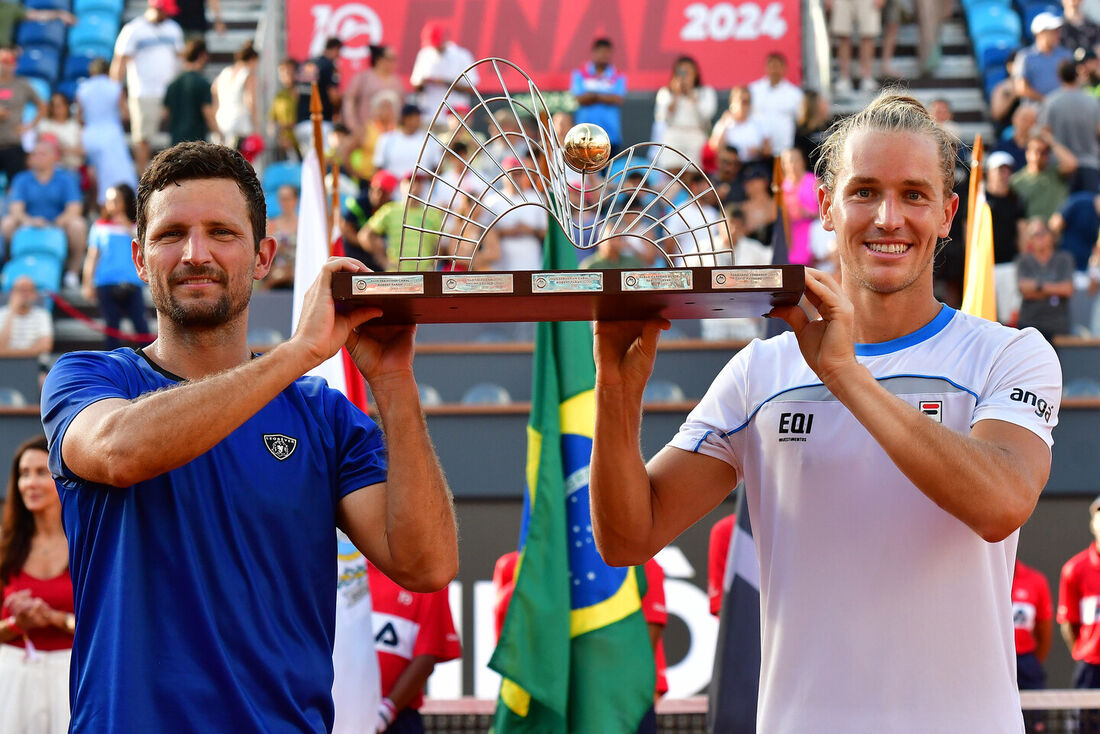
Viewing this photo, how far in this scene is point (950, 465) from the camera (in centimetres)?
213

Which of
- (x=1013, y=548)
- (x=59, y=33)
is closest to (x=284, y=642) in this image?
(x=1013, y=548)

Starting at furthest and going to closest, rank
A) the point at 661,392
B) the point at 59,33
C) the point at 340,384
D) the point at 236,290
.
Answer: the point at 59,33 → the point at 661,392 → the point at 340,384 → the point at 236,290

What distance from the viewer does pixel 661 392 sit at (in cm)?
831

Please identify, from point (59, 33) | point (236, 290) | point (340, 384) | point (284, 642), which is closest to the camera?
point (284, 642)

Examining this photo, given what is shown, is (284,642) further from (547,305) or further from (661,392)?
(661,392)

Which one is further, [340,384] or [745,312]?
[340,384]

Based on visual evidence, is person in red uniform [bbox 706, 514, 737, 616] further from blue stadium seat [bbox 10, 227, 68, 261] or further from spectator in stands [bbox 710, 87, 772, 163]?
blue stadium seat [bbox 10, 227, 68, 261]

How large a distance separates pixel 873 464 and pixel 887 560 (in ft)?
0.55

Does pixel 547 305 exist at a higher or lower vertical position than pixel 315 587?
higher

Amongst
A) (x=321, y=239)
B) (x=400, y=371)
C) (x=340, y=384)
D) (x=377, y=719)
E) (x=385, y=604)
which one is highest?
(x=321, y=239)

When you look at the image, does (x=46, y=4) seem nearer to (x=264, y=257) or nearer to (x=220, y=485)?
(x=264, y=257)

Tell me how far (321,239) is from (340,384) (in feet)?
1.89

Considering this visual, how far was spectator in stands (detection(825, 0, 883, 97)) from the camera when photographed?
1367cm

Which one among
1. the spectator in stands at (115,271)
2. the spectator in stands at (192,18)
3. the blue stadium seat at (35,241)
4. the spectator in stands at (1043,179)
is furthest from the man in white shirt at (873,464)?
the spectator in stands at (192,18)
